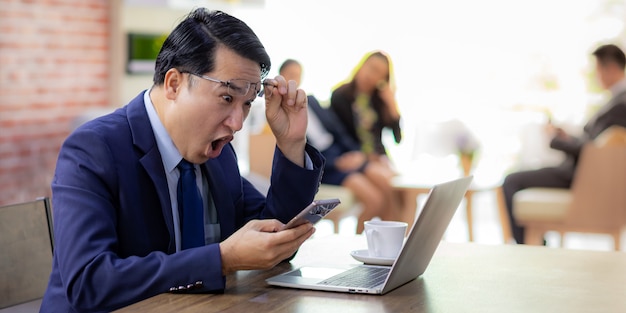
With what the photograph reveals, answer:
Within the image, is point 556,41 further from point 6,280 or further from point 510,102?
point 6,280

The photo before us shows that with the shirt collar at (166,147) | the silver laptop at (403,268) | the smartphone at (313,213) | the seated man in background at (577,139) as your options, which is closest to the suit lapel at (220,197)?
the shirt collar at (166,147)

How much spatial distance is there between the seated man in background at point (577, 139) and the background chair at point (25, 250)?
404cm

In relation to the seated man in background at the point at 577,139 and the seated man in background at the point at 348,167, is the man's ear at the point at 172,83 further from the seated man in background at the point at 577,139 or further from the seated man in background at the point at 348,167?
the seated man in background at the point at 577,139

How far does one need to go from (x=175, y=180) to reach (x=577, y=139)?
440cm

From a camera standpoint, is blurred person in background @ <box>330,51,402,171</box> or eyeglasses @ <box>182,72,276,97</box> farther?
blurred person in background @ <box>330,51,402,171</box>

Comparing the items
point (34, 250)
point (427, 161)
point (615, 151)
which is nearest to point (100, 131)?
point (34, 250)

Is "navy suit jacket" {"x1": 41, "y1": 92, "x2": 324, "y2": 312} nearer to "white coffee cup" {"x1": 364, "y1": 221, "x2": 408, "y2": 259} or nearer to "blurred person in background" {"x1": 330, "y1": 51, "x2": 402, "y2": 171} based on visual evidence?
"white coffee cup" {"x1": 364, "y1": 221, "x2": 408, "y2": 259}

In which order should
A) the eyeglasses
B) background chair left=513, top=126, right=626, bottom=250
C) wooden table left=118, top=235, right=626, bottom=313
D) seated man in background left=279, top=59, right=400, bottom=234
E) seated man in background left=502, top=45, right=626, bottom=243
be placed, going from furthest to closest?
seated man in background left=279, top=59, right=400, bottom=234 < seated man in background left=502, top=45, right=626, bottom=243 < background chair left=513, top=126, right=626, bottom=250 < the eyeglasses < wooden table left=118, top=235, right=626, bottom=313

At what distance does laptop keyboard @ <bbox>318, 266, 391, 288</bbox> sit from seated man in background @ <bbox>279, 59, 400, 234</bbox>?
382cm

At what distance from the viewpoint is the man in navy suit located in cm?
160

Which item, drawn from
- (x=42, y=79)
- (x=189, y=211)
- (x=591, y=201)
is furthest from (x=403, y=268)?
(x=42, y=79)

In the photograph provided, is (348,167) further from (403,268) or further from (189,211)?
(403,268)

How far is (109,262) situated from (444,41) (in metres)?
6.45

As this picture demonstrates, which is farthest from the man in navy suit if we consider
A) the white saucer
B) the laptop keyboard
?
the white saucer
